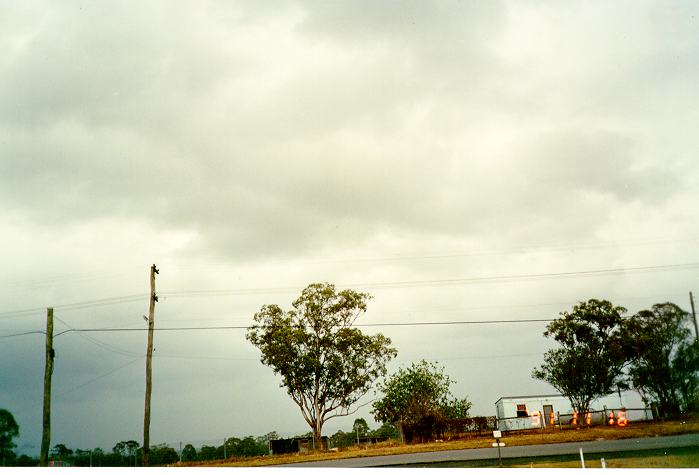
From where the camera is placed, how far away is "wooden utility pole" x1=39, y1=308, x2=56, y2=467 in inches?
1104

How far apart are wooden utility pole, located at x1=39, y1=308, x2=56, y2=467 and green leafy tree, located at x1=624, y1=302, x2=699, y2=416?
41016 millimetres

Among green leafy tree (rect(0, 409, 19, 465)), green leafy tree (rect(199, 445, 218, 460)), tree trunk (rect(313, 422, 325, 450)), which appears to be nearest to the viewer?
green leafy tree (rect(199, 445, 218, 460))

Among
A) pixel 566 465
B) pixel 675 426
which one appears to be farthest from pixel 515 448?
pixel 675 426

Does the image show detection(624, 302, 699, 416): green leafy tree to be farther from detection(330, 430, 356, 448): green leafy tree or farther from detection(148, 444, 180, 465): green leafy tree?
detection(148, 444, 180, 465): green leafy tree

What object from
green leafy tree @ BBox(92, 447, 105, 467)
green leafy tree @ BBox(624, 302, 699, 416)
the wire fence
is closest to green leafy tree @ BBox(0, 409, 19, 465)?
green leafy tree @ BBox(92, 447, 105, 467)

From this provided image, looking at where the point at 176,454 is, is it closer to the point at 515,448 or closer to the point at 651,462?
the point at 515,448

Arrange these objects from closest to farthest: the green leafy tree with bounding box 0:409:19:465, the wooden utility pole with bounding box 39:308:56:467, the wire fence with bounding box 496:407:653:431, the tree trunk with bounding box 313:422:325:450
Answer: the wooden utility pole with bounding box 39:308:56:467 → the tree trunk with bounding box 313:422:325:450 → the wire fence with bounding box 496:407:653:431 → the green leafy tree with bounding box 0:409:19:465

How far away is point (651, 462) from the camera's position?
19.8 m

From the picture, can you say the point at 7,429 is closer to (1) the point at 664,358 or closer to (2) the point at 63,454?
(2) the point at 63,454

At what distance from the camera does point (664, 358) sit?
4438 centimetres

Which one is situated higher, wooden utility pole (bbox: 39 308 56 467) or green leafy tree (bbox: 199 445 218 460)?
wooden utility pole (bbox: 39 308 56 467)

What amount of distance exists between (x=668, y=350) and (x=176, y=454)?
3751cm

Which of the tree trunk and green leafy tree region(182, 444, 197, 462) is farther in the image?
the tree trunk

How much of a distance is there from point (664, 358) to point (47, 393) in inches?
1664
